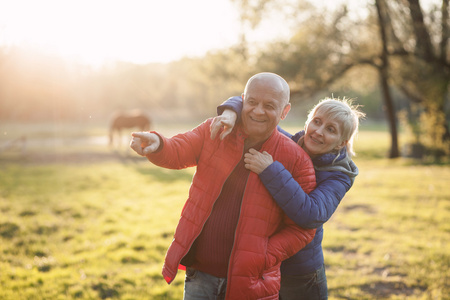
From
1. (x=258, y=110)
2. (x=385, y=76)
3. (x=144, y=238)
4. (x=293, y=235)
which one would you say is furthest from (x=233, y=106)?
(x=385, y=76)

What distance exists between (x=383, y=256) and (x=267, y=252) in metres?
4.45

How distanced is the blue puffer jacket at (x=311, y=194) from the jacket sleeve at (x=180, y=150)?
0.73 ft

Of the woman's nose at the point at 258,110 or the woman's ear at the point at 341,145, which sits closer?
the woman's nose at the point at 258,110

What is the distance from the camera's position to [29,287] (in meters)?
4.40

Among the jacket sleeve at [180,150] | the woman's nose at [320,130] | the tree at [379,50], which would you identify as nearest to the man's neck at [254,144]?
the jacket sleeve at [180,150]

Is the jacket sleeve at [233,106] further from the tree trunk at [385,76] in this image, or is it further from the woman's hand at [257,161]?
the tree trunk at [385,76]

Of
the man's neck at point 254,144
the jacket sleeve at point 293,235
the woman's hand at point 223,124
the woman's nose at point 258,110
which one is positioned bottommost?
the jacket sleeve at point 293,235

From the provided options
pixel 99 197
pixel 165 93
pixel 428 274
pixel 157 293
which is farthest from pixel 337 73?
pixel 165 93

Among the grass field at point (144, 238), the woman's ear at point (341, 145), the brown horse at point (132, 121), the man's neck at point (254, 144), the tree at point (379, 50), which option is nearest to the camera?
the man's neck at point (254, 144)

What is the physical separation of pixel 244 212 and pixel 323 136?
73 cm

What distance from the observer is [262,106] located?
212 centimetres

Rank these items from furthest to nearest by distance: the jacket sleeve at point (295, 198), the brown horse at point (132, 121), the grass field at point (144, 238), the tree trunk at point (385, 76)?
the brown horse at point (132, 121) → the tree trunk at point (385, 76) → the grass field at point (144, 238) → the jacket sleeve at point (295, 198)

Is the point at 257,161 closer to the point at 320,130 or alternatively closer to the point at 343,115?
the point at 320,130

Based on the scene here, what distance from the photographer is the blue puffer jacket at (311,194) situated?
201 centimetres
